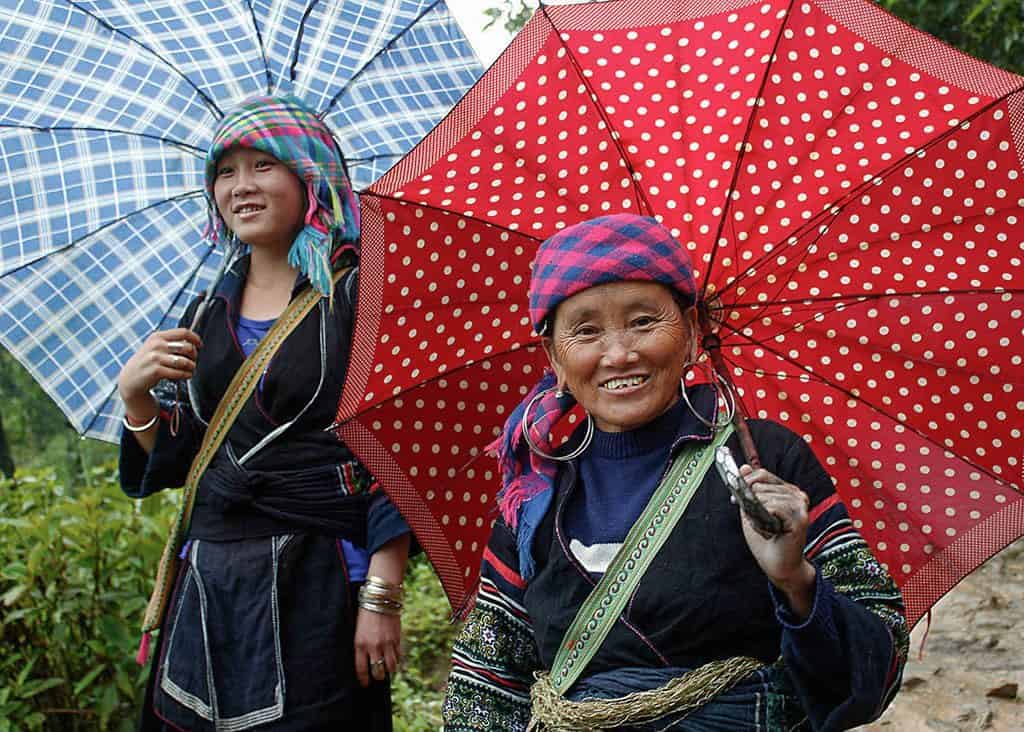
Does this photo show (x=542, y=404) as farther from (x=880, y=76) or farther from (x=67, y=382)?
(x=67, y=382)

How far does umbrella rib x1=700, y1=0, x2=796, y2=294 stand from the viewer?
2.19 m

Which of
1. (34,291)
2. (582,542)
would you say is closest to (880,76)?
(582,542)

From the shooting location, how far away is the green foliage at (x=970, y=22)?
19.4ft

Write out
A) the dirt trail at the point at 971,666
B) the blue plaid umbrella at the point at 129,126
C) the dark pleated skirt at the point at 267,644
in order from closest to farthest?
the dark pleated skirt at the point at 267,644 → the blue plaid umbrella at the point at 129,126 → the dirt trail at the point at 971,666

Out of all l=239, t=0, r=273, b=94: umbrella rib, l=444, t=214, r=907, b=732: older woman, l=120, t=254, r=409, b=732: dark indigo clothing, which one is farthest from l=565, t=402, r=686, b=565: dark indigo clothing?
l=239, t=0, r=273, b=94: umbrella rib

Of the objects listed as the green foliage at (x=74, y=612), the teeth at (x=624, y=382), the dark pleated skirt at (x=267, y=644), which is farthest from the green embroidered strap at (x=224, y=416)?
the green foliage at (x=74, y=612)

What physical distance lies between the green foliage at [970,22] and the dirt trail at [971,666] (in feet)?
8.91

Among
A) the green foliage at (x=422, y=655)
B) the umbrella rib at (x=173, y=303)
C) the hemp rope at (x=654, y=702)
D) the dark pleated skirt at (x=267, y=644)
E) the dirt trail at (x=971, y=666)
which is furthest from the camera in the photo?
the green foliage at (x=422, y=655)

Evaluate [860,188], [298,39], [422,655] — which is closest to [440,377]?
[860,188]

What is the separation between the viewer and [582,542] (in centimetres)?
212

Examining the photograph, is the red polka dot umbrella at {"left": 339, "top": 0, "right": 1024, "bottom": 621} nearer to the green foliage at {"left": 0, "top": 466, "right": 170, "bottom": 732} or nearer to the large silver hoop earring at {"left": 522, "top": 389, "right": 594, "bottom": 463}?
the large silver hoop earring at {"left": 522, "top": 389, "right": 594, "bottom": 463}

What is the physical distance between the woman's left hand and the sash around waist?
194mm

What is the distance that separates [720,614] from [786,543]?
24 centimetres

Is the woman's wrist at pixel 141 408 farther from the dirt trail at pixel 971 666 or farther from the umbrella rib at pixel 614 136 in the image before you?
the dirt trail at pixel 971 666
